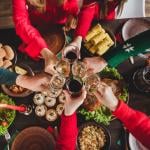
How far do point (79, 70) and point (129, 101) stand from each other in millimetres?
414

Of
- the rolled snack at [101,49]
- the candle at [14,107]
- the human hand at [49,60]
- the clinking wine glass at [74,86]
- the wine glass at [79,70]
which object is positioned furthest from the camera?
the rolled snack at [101,49]

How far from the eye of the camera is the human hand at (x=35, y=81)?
176 centimetres

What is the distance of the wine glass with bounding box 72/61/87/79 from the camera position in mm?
1683

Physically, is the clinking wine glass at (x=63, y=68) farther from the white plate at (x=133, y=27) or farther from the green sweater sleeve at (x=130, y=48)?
the white plate at (x=133, y=27)

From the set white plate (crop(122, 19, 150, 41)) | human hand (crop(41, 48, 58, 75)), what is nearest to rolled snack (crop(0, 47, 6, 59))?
human hand (crop(41, 48, 58, 75))

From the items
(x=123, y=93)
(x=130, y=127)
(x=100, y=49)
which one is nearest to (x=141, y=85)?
(x=123, y=93)

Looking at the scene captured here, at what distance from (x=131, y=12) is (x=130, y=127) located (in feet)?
3.54

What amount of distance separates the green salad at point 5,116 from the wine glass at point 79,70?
0.44 metres

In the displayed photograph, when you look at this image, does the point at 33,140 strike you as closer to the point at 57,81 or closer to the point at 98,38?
the point at 57,81

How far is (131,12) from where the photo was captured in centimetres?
248

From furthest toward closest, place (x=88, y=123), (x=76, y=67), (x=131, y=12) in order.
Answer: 1. (x=131, y=12)
2. (x=88, y=123)
3. (x=76, y=67)

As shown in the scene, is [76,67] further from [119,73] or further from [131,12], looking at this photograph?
[131,12]

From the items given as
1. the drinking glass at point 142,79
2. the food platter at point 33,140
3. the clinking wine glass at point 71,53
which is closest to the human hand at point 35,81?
the clinking wine glass at point 71,53

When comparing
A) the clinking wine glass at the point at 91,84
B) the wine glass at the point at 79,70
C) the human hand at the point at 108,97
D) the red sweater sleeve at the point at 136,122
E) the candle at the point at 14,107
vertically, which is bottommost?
the candle at the point at 14,107
